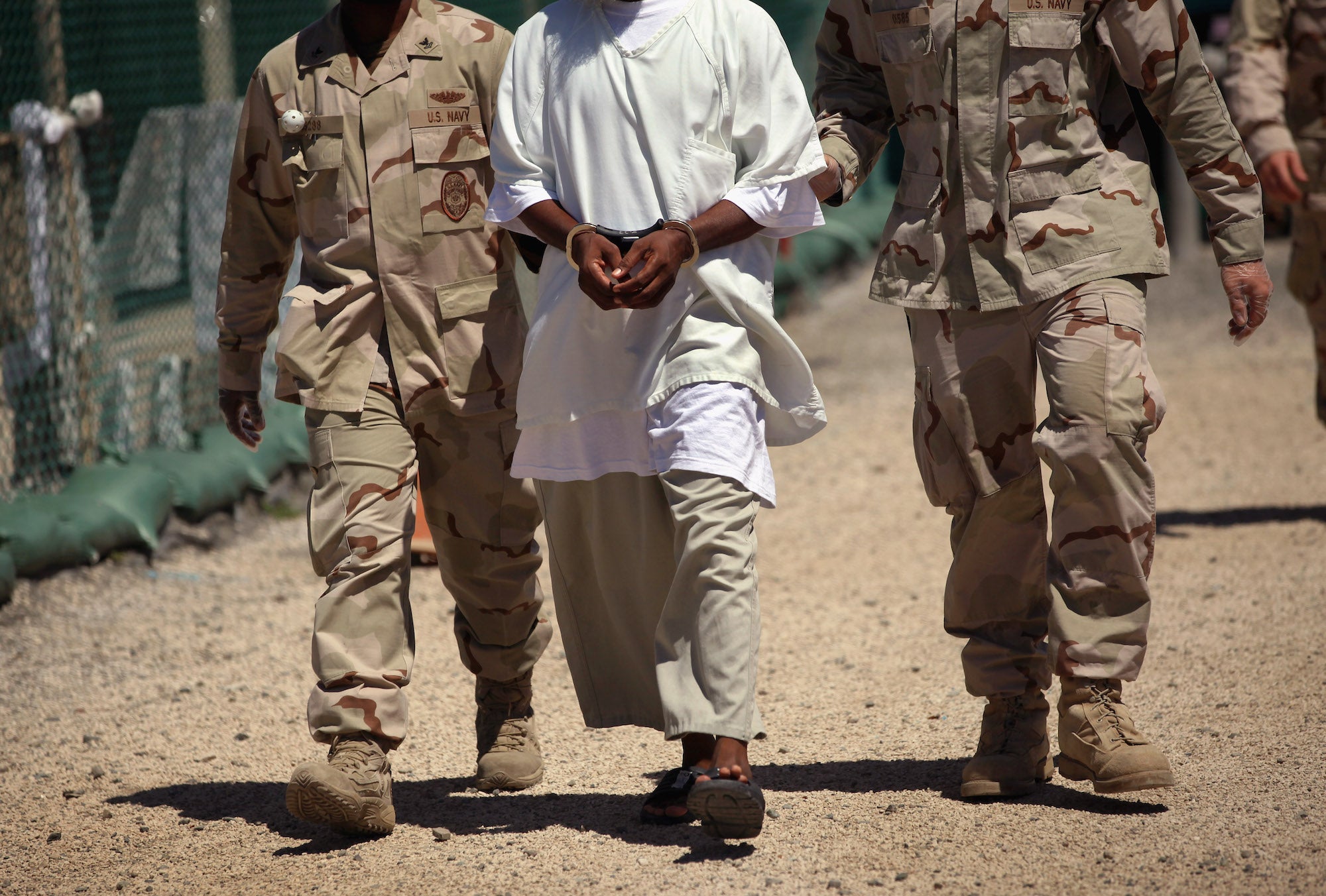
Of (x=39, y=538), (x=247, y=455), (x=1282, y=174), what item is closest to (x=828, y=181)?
(x=1282, y=174)

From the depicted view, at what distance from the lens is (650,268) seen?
2967mm

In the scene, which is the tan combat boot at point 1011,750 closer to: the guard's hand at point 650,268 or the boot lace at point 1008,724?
the boot lace at point 1008,724

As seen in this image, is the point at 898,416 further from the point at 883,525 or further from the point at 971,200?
the point at 971,200

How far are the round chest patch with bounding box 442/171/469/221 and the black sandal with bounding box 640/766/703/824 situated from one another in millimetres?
1393

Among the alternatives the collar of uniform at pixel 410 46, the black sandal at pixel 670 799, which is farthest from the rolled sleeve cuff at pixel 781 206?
the black sandal at pixel 670 799

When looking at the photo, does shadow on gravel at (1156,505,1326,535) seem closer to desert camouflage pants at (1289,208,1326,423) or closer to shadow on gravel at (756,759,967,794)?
desert camouflage pants at (1289,208,1326,423)

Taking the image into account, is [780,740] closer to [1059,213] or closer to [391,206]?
[1059,213]

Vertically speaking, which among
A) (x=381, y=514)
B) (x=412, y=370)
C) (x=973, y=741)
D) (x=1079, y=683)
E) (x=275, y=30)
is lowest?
(x=973, y=741)

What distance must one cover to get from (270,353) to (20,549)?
210 cm

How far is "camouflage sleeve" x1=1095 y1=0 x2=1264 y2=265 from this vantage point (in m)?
3.21

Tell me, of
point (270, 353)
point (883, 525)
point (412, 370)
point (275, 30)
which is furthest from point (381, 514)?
point (275, 30)

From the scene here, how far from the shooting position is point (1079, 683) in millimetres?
3146

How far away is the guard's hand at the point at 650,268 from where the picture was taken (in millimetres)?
2971

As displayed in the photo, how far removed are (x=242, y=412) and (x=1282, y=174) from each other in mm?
3896
